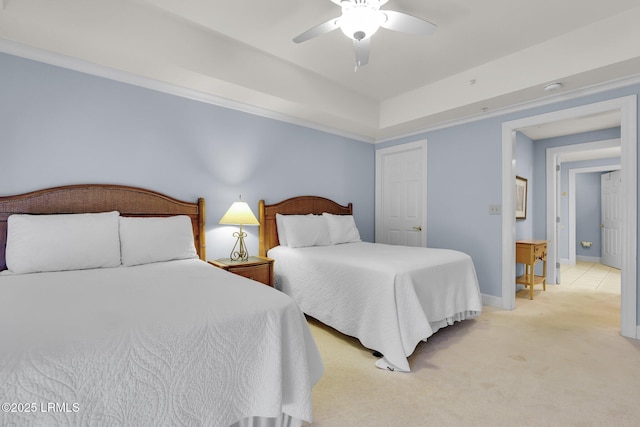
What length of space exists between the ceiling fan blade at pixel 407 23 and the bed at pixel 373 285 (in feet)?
5.60

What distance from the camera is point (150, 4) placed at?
2287 millimetres

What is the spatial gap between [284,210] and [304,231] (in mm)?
433

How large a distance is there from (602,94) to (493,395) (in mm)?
2979

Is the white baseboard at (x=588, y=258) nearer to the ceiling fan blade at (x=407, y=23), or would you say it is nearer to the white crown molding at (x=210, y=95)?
the white crown molding at (x=210, y=95)

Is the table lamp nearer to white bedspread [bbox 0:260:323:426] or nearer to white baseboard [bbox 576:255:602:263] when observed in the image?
white bedspread [bbox 0:260:323:426]

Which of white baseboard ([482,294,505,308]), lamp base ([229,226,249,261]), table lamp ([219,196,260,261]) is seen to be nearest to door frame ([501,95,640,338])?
white baseboard ([482,294,505,308])

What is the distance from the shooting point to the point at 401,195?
4695mm

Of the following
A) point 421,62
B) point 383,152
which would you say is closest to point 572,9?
point 421,62

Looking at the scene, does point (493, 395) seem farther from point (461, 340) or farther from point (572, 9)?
point (572, 9)

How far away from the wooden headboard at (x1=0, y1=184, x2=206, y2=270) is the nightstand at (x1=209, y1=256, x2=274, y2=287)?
1.25ft

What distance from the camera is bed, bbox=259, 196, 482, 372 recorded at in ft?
7.29

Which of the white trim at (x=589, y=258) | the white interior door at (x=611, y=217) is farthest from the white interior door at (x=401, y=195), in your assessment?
the white trim at (x=589, y=258)

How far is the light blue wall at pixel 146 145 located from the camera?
229 centimetres

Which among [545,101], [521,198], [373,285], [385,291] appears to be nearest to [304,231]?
[373,285]
